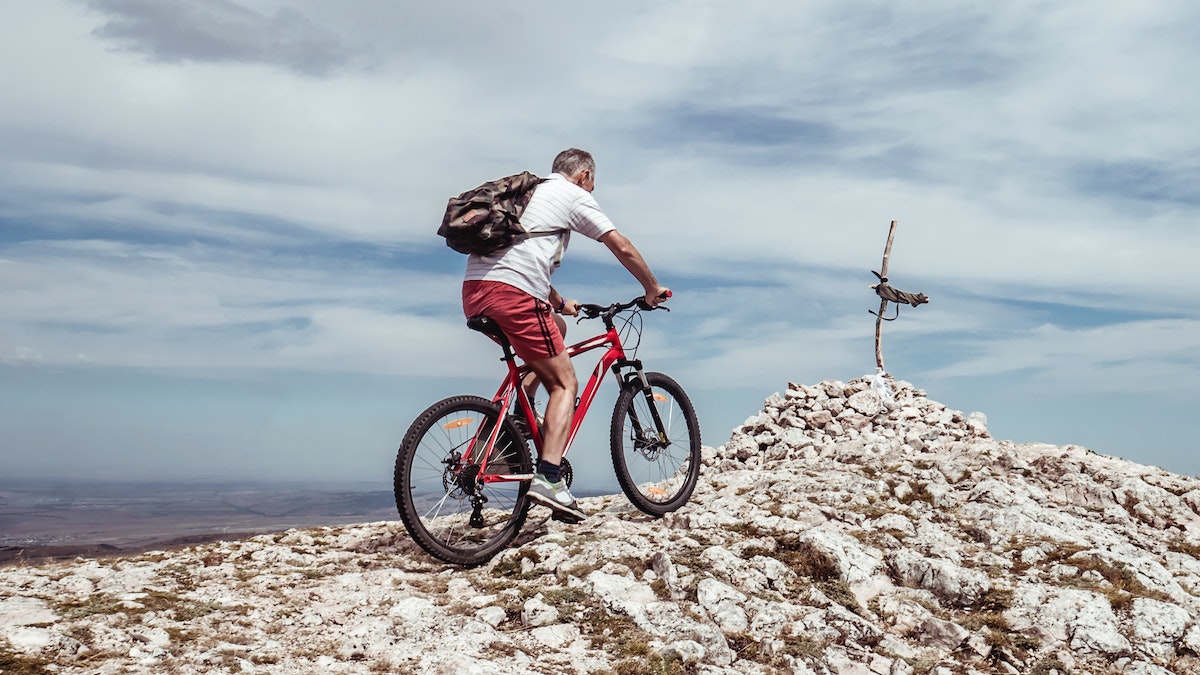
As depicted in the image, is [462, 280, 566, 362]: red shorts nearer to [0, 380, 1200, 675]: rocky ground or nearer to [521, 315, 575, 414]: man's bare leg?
[521, 315, 575, 414]: man's bare leg

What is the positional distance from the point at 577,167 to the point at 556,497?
3165 mm

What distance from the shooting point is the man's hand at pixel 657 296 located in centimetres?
813

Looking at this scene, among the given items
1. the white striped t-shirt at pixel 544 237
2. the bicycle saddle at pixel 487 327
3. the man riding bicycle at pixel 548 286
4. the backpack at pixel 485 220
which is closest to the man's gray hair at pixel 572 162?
the man riding bicycle at pixel 548 286

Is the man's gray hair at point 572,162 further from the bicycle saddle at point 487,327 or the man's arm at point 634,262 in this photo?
the bicycle saddle at point 487,327

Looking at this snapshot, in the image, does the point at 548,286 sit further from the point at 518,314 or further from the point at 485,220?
the point at 485,220

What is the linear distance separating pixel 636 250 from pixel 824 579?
11.2 ft

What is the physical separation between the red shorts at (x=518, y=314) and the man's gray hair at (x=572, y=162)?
1.36 m

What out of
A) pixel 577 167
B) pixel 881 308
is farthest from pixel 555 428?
pixel 881 308

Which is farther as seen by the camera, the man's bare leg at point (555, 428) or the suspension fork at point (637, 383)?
the suspension fork at point (637, 383)

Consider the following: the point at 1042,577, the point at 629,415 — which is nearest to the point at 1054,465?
the point at 1042,577

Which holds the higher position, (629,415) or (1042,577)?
(629,415)

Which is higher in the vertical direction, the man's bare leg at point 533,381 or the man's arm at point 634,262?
the man's arm at point 634,262

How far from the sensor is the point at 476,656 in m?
5.18

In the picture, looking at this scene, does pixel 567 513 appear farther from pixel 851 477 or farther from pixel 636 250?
pixel 851 477
